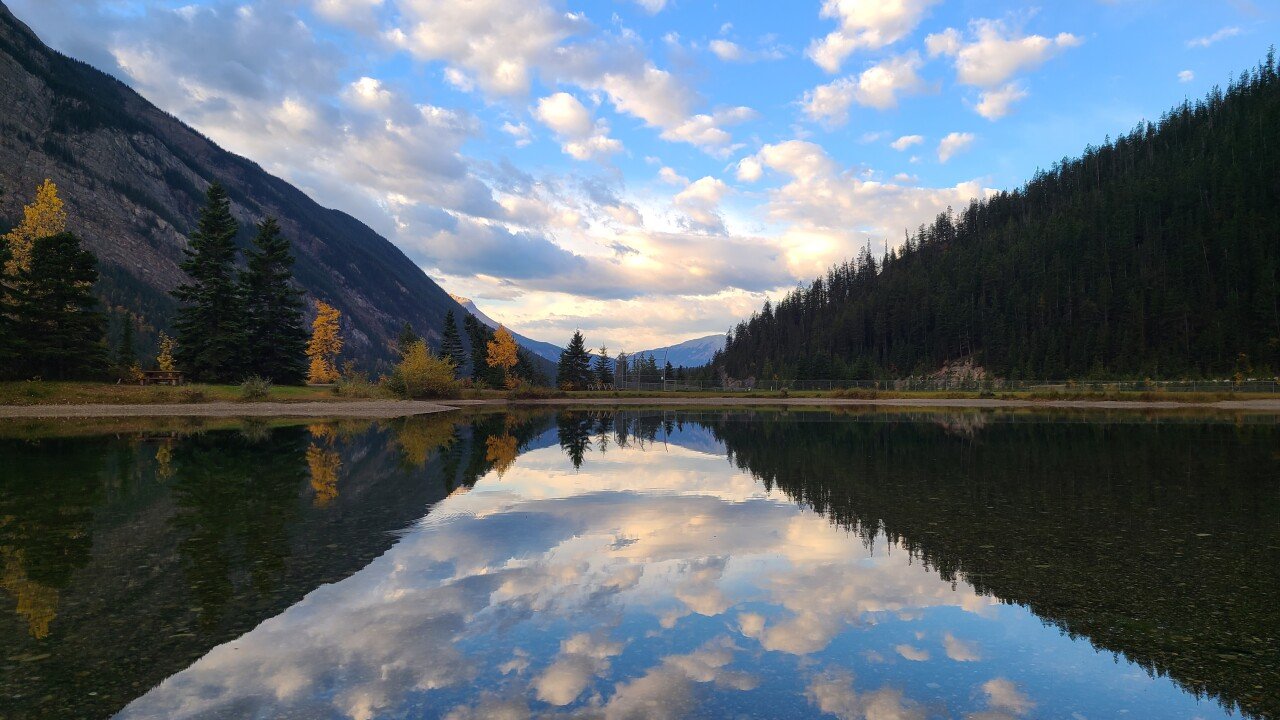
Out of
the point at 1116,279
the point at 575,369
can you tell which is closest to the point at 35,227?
the point at 575,369

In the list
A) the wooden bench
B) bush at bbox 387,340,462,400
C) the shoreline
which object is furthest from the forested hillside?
the wooden bench

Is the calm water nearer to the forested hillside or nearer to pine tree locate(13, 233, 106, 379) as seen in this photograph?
pine tree locate(13, 233, 106, 379)

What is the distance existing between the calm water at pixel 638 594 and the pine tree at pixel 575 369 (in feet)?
266

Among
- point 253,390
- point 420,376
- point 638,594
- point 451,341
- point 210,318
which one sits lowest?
point 638,594

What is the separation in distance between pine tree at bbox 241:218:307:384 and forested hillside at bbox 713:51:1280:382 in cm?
9134

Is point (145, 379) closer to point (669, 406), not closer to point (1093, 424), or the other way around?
point (669, 406)

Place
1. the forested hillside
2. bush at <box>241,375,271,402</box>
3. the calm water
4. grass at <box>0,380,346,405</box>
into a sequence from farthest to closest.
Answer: the forested hillside, bush at <box>241,375,271,402</box>, grass at <box>0,380,346,405</box>, the calm water

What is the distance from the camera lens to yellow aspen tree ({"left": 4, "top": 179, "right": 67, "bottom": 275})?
4878 cm

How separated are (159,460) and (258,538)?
13.2 m

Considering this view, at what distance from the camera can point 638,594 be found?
341 inches

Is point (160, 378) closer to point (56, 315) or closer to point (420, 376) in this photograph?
point (56, 315)

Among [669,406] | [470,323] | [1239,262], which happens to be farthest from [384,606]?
[1239,262]

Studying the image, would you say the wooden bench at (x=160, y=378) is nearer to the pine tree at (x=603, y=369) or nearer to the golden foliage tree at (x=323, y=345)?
the golden foliage tree at (x=323, y=345)

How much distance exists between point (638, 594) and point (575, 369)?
9337 centimetres
